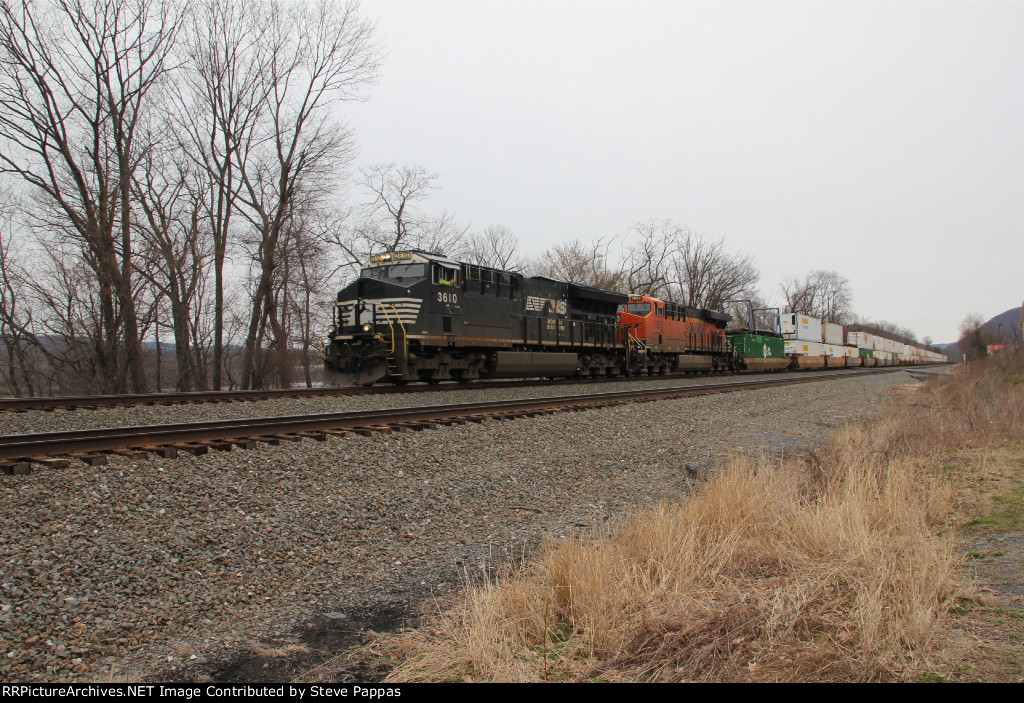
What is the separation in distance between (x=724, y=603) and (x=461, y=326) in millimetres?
12958

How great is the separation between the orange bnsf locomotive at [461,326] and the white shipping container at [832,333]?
3127 centimetres

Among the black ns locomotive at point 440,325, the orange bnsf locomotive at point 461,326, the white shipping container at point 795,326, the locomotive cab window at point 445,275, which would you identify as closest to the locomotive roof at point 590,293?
the orange bnsf locomotive at point 461,326

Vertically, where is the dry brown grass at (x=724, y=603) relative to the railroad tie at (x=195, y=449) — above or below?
below

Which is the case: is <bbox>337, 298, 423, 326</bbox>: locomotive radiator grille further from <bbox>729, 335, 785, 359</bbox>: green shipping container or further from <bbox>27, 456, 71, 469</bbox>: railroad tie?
<bbox>729, 335, 785, 359</bbox>: green shipping container

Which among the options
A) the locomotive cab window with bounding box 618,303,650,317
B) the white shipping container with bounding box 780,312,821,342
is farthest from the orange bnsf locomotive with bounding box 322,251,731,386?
the white shipping container with bounding box 780,312,821,342

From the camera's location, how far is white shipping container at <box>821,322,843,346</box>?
47.8 m

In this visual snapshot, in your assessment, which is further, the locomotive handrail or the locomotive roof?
the locomotive roof

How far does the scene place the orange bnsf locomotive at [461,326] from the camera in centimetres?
1441

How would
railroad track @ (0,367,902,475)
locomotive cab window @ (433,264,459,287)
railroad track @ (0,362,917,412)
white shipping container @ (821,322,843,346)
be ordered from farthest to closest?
white shipping container @ (821,322,843,346) < locomotive cab window @ (433,264,459,287) < railroad track @ (0,362,917,412) < railroad track @ (0,367,902,475)

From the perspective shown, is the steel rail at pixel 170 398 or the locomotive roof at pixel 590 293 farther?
the locomotive roof at pixel 590 293

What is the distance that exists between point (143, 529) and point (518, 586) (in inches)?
99.9

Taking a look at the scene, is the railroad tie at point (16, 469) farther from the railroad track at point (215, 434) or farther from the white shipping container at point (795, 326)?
the white shipping container at point (795, 326)

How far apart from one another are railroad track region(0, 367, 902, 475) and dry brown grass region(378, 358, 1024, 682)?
334 cm

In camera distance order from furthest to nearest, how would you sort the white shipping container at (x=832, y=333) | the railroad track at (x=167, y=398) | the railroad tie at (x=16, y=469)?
the white shipping container at (x=832, y=333), the railroad track at (x=167, y=398), the railroad tie at (x=16, y=469)
